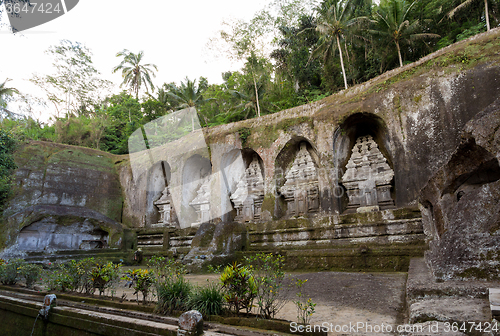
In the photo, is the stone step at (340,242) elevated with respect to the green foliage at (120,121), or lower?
lower

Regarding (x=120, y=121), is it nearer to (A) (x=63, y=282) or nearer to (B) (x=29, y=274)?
(B) (x=29, y=274)

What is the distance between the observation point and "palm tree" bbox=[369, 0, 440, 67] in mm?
17500

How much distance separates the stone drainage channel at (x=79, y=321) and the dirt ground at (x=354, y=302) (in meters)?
0.77

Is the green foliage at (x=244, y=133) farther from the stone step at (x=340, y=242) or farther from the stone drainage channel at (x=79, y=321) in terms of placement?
the stone drainage channel at (x=79, y=321)

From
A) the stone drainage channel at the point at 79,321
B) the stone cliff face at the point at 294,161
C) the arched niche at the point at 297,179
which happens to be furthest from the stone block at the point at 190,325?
the arched niche at the point at 297,179

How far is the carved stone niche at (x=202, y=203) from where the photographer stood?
14330 millimetres

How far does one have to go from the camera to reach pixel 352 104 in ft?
33.9

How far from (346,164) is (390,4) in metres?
12.4

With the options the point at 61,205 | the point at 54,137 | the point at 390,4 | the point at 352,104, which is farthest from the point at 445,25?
the point at 54,137

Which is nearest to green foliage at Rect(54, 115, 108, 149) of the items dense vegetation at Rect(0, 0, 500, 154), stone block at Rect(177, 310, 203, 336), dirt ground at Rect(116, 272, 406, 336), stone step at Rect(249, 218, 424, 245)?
dense vegetation at Rect(0, 0, 500, 154)

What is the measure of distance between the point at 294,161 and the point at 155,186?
28.0ft

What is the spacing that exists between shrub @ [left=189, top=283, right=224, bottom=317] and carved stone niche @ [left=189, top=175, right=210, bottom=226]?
1108cm

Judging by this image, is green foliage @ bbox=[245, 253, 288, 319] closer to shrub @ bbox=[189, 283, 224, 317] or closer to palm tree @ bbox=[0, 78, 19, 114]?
shrub @ bbox=[189, 283, 224, 317]

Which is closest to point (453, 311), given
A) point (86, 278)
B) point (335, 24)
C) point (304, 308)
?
point (304, 308)
